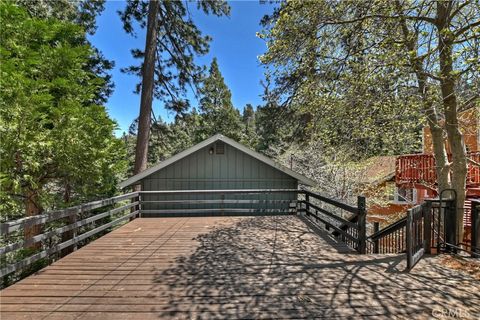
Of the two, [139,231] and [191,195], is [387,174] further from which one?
[139,231]

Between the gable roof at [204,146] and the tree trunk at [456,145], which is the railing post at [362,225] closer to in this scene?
the tree trunk at [456,145]

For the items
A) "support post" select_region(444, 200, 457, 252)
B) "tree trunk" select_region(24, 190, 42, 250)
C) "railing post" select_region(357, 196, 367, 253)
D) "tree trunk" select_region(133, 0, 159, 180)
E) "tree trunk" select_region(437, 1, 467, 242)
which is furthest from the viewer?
"tree trunk" select_region(133, 0, 159, 180)

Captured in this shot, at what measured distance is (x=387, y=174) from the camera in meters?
15.1

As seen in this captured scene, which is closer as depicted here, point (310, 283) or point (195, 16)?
point (310, 283)

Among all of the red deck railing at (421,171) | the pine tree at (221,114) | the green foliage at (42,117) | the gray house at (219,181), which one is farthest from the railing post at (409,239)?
the pine tree at (221,114)

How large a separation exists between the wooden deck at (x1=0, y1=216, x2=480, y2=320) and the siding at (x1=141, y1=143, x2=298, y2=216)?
13.3 feet

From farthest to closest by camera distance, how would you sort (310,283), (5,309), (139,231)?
(139,231)
(310,283)
(5,309)

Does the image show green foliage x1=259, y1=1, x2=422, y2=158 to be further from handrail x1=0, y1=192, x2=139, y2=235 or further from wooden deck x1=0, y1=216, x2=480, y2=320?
handrail x1=0, y1=192, x2=139, y2=235

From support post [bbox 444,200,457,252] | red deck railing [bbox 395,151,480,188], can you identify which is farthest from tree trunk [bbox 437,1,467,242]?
red deck railing [bbox 395,151,480,188]

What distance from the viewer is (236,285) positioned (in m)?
3.80

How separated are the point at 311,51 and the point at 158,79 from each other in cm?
857

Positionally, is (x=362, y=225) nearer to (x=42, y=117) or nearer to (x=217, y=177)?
(x=217, y=177)

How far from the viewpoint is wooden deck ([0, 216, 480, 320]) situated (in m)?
3.13

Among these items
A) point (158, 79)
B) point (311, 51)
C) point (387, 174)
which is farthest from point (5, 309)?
point (387, 174)
